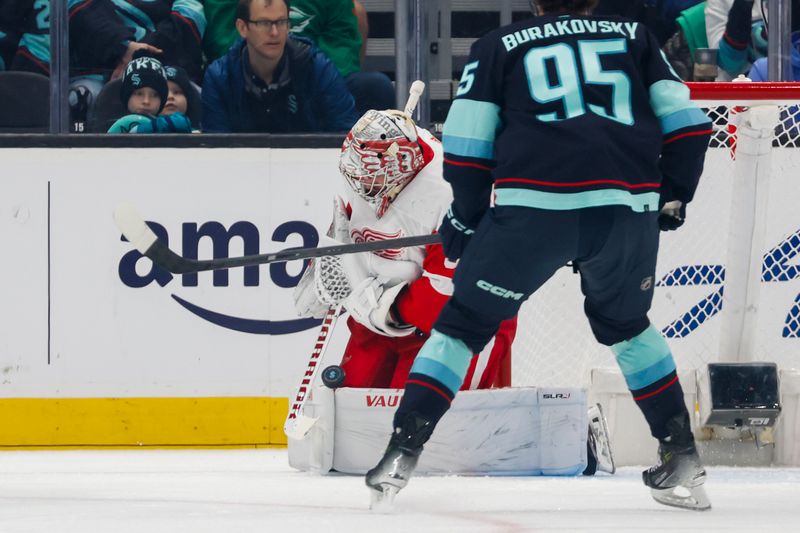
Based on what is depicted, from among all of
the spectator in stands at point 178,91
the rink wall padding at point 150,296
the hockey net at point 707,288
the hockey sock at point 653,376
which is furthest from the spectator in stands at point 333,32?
the hockey sock at point 653,376

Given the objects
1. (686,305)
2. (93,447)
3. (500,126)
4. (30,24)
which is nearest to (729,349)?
(686,305)

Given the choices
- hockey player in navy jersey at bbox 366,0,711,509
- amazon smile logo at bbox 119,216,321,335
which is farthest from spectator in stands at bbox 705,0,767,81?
hockey player in navy jersey at bbox 366,0,711,509

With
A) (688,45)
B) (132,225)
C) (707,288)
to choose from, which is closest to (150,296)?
(132,225)

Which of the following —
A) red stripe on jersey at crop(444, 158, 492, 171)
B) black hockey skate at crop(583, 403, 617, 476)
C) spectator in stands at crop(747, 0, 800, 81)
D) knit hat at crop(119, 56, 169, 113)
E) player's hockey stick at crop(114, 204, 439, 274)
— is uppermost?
spectator in stands at crop(747, 0, 800, 81)

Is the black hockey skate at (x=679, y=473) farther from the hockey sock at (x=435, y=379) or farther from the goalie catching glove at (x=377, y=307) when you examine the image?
the goalie catching glove at (x=377, y=307)

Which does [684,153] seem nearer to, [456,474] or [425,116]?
[456,474]

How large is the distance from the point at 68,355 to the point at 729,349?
2134 millimetres

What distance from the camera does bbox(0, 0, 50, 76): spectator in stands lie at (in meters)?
4.88

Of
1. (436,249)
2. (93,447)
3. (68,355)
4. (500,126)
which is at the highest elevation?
(500,126)

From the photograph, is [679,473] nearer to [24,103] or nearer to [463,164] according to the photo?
[463,164]

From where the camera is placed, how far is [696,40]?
496cm

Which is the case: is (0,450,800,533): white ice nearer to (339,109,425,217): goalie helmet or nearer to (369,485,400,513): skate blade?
(369,485,400,513): skate blade

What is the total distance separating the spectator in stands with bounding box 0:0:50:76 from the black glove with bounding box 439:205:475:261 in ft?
7.74

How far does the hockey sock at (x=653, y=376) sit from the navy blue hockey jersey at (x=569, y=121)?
10.7 inches
